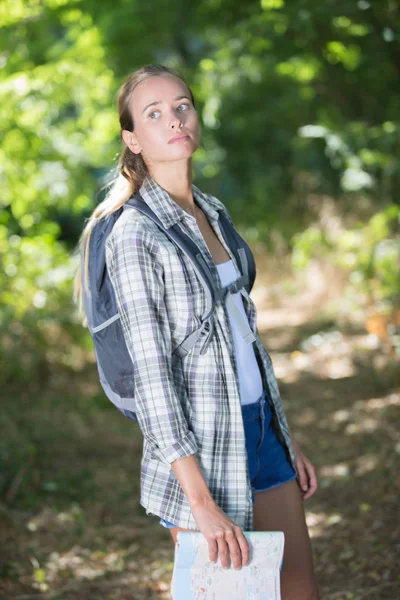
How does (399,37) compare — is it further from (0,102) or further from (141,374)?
(141,374)

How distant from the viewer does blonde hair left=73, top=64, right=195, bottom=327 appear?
212cm

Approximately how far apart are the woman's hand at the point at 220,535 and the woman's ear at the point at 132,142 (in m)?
1.02

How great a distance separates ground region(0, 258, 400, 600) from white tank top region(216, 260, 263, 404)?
5.87 feet

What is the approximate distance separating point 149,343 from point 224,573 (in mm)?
594

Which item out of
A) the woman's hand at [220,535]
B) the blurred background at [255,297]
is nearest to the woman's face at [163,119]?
the woman's hand at [220,535]

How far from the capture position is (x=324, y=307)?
984cm

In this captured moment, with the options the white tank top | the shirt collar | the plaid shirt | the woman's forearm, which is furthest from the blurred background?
the woman's forearm

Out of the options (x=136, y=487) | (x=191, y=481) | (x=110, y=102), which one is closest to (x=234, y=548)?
(x=191, y=481)

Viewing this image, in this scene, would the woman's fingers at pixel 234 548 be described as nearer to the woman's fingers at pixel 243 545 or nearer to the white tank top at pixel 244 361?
the woman's fingers at pixel 243 545

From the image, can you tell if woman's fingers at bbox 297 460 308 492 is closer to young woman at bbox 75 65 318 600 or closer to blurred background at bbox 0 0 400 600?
young woman at bbox 75 65 318 600

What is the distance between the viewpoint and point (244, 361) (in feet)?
7.02

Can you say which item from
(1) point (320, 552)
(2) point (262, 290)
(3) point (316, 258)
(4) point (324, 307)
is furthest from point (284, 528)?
(2) point (262, 290)

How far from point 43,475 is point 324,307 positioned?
5.45m

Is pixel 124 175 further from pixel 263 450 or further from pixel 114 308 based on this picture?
pixel 263 450
